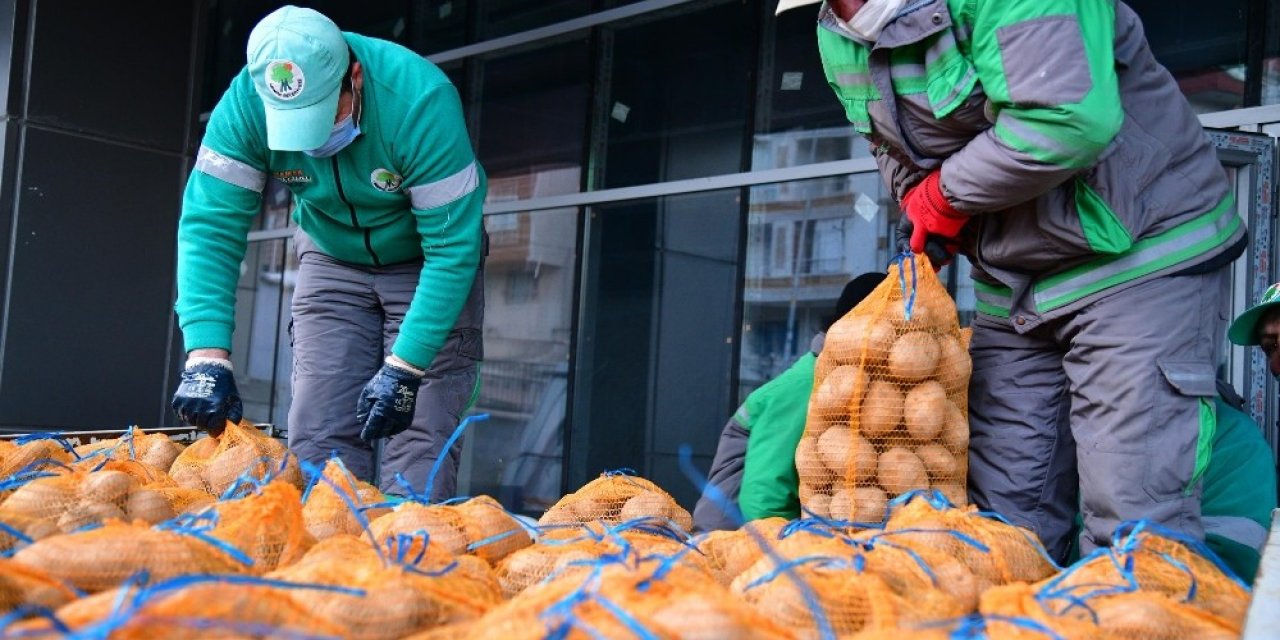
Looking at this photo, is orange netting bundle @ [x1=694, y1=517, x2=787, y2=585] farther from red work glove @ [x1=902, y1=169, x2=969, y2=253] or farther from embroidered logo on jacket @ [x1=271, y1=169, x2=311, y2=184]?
embroidered logo on jacket @ [x1=271, y1=169, x2=311, y2=184]

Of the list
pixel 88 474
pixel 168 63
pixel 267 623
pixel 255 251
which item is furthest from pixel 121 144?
pixel 267 623

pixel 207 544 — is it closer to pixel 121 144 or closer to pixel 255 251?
pixel 121 144

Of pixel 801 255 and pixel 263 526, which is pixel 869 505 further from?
pixel 801 255

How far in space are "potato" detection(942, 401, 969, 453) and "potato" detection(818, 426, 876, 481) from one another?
0.60 feet

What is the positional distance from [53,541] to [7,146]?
6.10 meters

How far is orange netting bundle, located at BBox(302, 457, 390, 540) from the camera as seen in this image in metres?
2.29

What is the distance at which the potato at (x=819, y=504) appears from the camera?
2.87 metres

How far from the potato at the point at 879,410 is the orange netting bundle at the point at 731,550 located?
0.67m

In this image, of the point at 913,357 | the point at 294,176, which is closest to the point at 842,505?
the point at 913,357

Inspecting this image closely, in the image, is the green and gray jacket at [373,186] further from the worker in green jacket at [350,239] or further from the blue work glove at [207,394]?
the blue work glove at [207,394]

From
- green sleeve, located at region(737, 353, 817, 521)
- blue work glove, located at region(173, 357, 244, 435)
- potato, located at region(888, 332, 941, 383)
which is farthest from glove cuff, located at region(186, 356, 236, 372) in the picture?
potato, located at region(888, 332, 941, 383)

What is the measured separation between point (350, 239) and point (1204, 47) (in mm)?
→ 3392

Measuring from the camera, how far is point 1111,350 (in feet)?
8.75

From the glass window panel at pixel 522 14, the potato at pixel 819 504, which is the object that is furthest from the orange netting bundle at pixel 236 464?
the glass window panel at pixel 522 14
